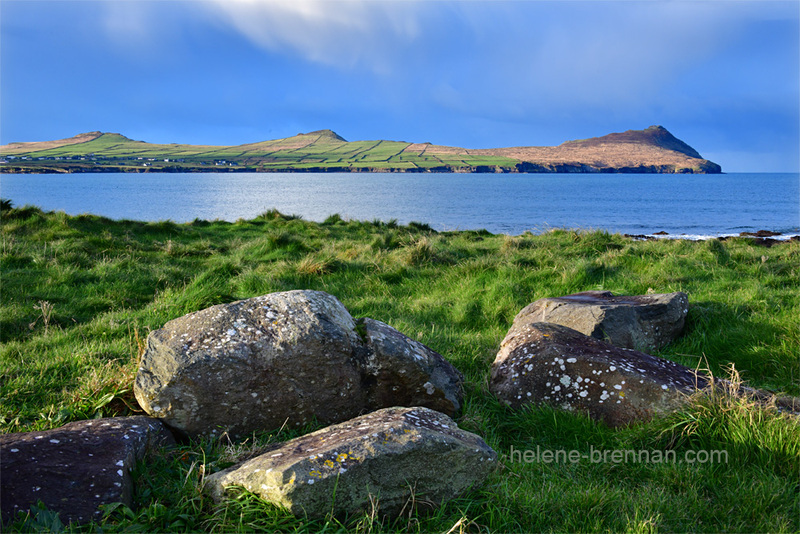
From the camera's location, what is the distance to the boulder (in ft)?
9.04

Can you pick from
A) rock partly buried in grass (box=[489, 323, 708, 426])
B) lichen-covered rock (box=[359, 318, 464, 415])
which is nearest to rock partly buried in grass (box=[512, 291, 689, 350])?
rock partly buried in grass (box=[489, 323, 708, 426])

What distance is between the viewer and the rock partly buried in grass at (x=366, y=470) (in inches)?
111

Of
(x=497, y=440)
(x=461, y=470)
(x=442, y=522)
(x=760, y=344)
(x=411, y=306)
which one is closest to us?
(x=442, y=522)

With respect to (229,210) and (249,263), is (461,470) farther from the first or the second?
(229,210)

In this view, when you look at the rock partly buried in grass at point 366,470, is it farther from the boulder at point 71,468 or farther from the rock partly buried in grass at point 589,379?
the rock partly buried in grass at point 589,379

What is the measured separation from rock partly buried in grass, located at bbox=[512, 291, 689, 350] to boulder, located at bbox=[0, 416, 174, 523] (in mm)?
4566

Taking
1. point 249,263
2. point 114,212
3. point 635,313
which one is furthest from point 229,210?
point 635,313

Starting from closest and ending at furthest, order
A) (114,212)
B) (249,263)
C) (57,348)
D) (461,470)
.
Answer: (461,470), (57,348), (249,263), (114,212)

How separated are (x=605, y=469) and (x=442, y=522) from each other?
5.36 feet

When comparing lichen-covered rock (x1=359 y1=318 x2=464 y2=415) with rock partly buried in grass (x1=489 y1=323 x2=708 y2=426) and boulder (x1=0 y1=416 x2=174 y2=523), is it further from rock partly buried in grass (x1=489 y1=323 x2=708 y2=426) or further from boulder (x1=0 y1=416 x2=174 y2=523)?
boulder (x1=0 y1=416 x2=174 y2=523)

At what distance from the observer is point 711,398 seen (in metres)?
4.00

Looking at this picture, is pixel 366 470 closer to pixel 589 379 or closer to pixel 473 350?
pixel 589 379

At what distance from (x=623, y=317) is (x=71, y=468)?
598cm

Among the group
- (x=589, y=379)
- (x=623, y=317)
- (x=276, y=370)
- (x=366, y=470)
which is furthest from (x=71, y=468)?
(x=623, y=317)
